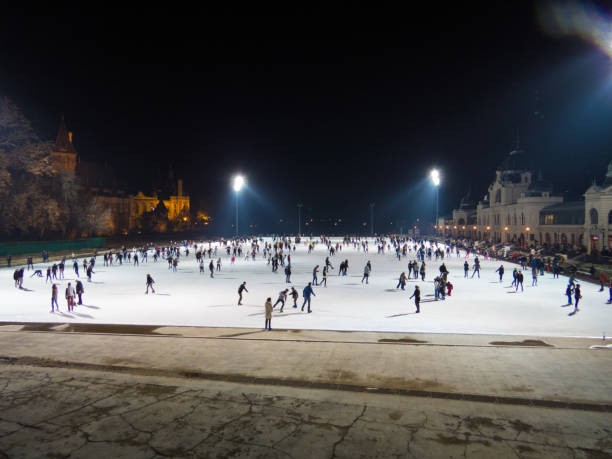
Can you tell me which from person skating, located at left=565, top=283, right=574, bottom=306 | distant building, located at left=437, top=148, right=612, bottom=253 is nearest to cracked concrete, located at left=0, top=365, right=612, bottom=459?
person skating, located at left=565, top=283, right=574, bottom=306

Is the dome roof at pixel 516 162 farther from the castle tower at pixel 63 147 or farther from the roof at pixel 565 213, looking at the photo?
the castle tower at pixel 63 147

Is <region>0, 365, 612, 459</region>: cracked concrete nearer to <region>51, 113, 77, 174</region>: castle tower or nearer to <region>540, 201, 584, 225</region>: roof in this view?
<region>540, 201, 584, 225</region>: roof

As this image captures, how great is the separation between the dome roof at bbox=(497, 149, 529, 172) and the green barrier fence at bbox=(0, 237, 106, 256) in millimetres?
68157

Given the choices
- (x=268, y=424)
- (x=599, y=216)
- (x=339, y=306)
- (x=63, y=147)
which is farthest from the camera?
(x=63, y=147)

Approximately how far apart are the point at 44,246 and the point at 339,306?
118 feet

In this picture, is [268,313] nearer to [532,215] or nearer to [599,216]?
[599,216]

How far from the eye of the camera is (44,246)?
4084 centimetres

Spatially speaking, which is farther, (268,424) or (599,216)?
(599,216)

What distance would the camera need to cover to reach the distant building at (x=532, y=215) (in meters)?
42.2

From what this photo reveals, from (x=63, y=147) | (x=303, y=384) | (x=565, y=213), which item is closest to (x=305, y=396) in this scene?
(x=303, y=384)

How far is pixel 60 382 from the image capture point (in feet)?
27.9

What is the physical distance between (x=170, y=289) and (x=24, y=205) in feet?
86.7

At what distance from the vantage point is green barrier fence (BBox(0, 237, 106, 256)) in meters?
36.9

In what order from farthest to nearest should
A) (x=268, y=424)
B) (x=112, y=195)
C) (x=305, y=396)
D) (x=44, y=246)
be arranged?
(x=112, y=195) → (x=44, y=246) → (x=305, y=396) → (x=268, y=424)
